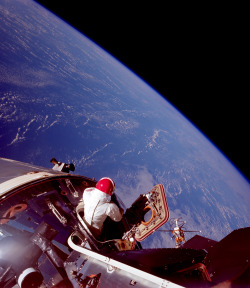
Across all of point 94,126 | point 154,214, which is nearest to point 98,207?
point 154,214

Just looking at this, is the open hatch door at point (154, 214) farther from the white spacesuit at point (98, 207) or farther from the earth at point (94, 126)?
the earth at point (94, 126)

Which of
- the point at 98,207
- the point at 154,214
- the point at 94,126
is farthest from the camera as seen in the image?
the point at 94,126

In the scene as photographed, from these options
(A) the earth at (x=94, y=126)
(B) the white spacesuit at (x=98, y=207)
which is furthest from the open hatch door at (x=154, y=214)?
(A) the earth at (x=94, y=126)

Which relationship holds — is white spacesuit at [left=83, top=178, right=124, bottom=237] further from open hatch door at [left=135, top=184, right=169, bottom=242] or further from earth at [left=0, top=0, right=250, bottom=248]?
earth at [left=0, top=0, right=250, bottom=248]

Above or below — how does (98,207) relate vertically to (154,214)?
below

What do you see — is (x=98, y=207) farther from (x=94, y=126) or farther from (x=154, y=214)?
(x=94, y=126)

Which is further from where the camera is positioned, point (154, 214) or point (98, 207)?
point (154, 214)

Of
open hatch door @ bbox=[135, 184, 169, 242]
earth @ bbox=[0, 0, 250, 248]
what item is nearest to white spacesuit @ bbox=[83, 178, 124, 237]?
open hatch door @ bbox=[135, 184, 169, 242]
